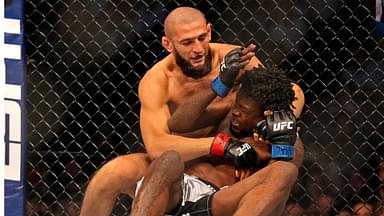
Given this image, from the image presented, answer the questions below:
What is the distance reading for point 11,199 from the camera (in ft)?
12.3

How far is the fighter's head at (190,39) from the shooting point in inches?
131

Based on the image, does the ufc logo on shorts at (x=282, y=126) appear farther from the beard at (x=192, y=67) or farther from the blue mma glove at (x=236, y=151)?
the beard at (x=192, y=67)

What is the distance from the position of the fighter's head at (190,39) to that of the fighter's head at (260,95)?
27cm

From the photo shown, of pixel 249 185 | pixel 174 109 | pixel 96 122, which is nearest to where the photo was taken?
pixel 249 185

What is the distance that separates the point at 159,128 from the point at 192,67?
0.25 m

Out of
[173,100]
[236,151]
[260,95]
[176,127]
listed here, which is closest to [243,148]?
[236,151]

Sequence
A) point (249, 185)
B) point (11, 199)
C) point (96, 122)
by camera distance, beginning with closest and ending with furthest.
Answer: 1. point (249, 185)
2. point (11, 199)
3. point (96, 122)

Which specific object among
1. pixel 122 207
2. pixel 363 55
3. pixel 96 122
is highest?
pixel 363 55

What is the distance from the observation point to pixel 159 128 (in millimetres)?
3320

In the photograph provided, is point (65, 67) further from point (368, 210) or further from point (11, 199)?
point (368, 210)

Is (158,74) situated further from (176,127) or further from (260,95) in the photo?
(260,95)

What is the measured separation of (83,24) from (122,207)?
794mm

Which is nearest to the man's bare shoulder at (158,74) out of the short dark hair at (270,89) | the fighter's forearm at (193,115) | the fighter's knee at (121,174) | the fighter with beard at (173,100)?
the fighter with beard at (173,100)

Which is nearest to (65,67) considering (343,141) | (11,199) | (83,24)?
(83,24)
